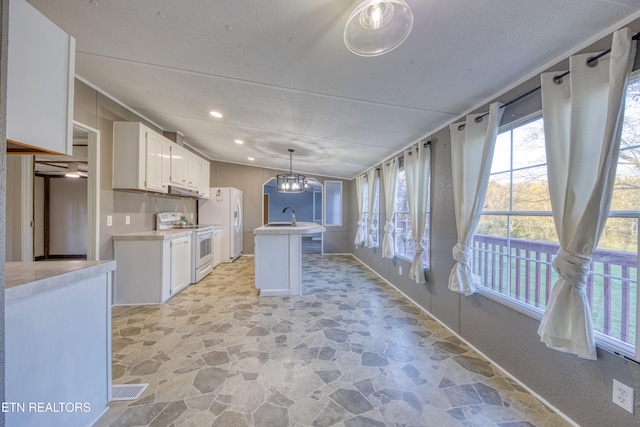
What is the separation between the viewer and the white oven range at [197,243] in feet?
13.8

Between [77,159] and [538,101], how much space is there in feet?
20.9

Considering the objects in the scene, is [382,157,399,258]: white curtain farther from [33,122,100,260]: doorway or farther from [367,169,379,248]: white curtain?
[33,122,100,260]: doorway

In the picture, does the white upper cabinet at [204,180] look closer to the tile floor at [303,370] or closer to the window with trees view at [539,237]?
the tile floor at [303,370]

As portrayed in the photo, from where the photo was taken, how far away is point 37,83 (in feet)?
3.72

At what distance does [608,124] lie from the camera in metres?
1.24

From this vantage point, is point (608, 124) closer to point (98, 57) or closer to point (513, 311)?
point (513, 311)

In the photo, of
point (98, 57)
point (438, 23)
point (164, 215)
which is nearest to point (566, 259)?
point (438, 23)

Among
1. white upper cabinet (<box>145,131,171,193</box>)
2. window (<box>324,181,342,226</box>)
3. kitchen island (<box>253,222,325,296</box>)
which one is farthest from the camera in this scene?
window (<box>324,181,342,226</box>)

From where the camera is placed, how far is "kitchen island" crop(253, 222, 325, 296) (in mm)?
3682

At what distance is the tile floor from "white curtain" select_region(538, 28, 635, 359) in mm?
699

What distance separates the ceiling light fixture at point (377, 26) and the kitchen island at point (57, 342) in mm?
1845

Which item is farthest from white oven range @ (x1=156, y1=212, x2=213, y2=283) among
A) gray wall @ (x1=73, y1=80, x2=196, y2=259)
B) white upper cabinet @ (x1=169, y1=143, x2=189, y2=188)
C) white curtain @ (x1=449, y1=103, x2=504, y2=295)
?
white curtain @ (x1=449, y1=103, x2=504, y2=295)

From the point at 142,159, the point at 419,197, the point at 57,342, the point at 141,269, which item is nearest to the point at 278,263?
the point at 141,269

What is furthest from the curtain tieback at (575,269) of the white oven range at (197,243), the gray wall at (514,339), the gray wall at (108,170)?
the white oven range at (197,243)
